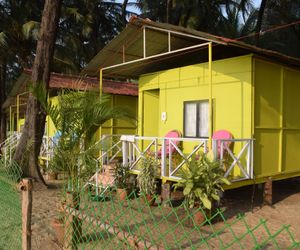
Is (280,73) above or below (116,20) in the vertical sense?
below

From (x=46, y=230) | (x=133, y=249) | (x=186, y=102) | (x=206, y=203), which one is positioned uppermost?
(x=186, y=102)

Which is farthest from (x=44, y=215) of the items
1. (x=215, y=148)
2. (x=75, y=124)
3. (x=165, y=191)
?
(x=215, y=148)

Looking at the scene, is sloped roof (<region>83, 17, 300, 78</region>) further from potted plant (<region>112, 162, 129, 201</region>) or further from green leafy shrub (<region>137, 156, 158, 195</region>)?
potted plant (<region>112, 162, 129, 201</region>)

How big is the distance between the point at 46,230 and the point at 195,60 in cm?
679

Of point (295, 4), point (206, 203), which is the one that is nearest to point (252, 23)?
point (295, 4)

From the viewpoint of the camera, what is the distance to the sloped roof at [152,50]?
8211 mm

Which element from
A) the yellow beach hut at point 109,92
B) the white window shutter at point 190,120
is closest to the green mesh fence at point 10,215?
the white window shutter at point 190,120

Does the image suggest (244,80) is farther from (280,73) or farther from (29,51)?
(29,51)

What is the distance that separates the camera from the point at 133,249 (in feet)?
8.67

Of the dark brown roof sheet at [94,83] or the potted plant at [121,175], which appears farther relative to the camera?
the dark brown roof sheet at [94,83]

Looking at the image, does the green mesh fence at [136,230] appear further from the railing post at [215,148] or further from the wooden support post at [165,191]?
the railing post at [215,148]

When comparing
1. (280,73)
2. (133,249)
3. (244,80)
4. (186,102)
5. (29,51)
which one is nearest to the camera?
(133,249)

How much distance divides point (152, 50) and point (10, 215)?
21.1ft

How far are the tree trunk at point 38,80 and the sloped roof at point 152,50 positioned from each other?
1.32 m
